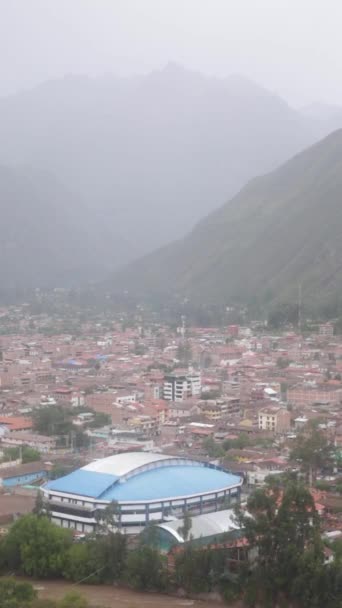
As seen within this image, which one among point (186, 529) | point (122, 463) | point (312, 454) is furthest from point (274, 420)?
point (186, 529)

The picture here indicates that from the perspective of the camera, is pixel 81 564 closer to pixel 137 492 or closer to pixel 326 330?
pixel 137 492

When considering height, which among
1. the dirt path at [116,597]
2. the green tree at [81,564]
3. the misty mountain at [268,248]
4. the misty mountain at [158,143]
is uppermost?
the misty mountain at [158,143]

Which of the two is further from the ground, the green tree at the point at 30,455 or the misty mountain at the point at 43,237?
the misty mountain at the point at 43,237

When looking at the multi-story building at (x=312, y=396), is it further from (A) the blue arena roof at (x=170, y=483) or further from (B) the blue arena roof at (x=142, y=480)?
(A) the blue arena roof at (x=170, y=483)

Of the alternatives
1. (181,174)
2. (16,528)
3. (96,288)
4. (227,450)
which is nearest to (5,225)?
(96,288)

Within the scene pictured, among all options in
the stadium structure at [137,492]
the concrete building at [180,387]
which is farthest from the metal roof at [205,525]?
the concrete building at [180,387]

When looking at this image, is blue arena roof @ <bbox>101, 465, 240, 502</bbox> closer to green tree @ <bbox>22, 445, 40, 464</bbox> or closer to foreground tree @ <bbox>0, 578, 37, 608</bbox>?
foreground tree @ <bbox>0, 578, 37, 608</bbox>
